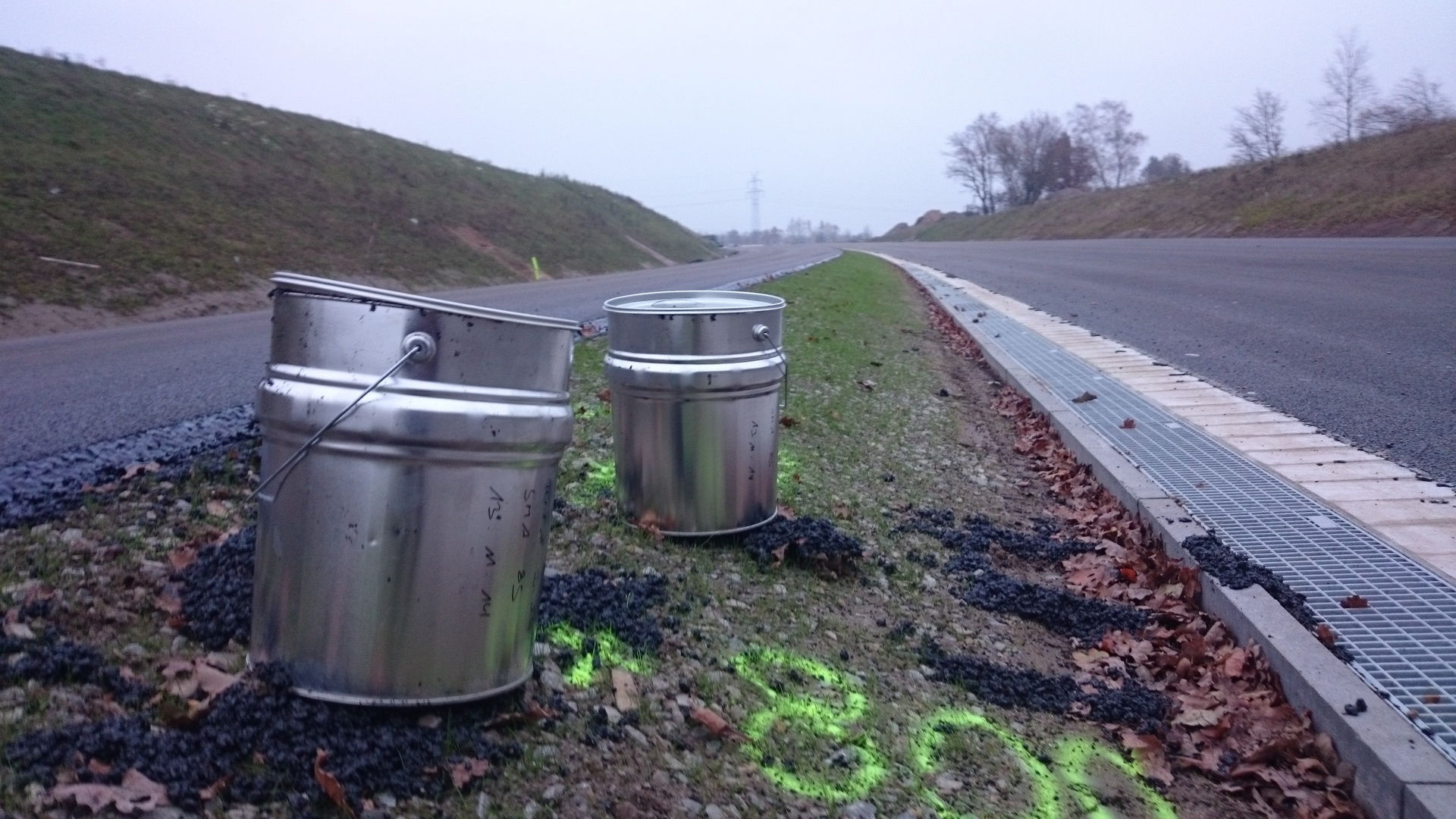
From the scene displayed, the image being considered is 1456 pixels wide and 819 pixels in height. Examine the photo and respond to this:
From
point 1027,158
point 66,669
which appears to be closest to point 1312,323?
point 66,669

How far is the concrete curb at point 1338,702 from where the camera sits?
9.57 ft

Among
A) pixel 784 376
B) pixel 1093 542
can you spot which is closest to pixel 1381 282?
pixel 1093 542

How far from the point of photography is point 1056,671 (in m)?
4.16

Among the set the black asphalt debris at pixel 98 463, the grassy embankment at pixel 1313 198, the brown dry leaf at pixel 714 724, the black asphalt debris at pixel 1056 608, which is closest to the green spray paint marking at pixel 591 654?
the brown dry leaf at pixel 714 724

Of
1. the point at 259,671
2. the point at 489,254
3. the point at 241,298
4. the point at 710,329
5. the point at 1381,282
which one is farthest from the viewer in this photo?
the point at 489,254

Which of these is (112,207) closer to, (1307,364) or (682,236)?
(1307,364)

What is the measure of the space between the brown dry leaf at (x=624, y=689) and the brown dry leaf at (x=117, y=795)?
3.95ft

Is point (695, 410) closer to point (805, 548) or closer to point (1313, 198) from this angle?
point (805, 548)

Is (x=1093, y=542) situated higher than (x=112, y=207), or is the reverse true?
(x=112, y=207)

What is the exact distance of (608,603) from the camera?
12.5 ft

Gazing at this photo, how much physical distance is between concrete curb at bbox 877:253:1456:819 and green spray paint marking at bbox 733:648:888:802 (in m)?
1.30

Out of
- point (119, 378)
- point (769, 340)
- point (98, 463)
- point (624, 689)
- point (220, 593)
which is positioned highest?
point (769, 340)

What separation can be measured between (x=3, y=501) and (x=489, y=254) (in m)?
30.9

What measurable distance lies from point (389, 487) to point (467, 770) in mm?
674
